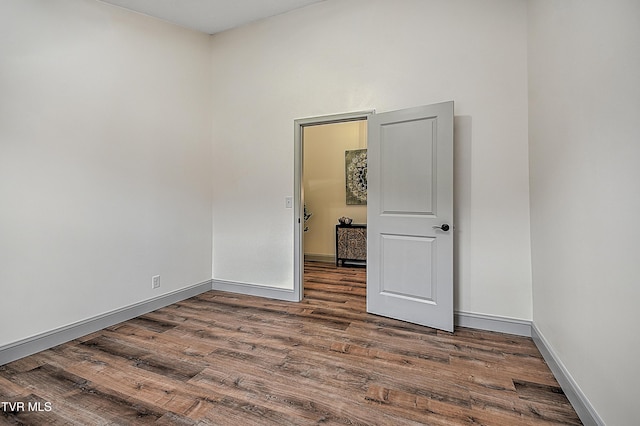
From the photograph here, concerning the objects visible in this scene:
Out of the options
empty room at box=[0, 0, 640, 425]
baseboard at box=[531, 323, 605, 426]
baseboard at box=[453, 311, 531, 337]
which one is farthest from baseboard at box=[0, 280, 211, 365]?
baseboard at box=[531, 323, 605, 426]

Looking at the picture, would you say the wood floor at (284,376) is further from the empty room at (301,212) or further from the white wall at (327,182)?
the white wall at (327,182)

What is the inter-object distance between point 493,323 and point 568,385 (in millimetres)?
965

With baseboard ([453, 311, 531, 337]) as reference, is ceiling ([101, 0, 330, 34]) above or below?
above

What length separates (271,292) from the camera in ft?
12.2

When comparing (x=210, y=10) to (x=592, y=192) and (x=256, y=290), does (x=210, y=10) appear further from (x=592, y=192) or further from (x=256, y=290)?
(x=592, y=192)

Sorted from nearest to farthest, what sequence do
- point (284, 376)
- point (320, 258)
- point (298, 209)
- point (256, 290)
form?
point (284, 376), point (298, 209), point (256, 290), point (320, 258)

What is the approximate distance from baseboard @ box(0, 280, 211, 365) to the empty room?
0.06 feet

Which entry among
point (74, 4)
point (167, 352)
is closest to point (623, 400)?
point (167, 352)

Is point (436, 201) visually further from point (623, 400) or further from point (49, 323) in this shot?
Answer: point (49, 323)

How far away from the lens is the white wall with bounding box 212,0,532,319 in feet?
8.78

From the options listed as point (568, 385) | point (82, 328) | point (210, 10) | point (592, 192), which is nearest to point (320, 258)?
point (82, 328)

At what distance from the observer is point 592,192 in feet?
5.05

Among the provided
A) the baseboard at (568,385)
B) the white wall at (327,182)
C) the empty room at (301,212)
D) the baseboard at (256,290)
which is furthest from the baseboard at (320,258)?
the baseboard at (568,385)

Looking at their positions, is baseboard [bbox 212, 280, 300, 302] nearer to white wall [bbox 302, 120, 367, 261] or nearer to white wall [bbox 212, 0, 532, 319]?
white wall [bbox 212, 0, 532, 319]
